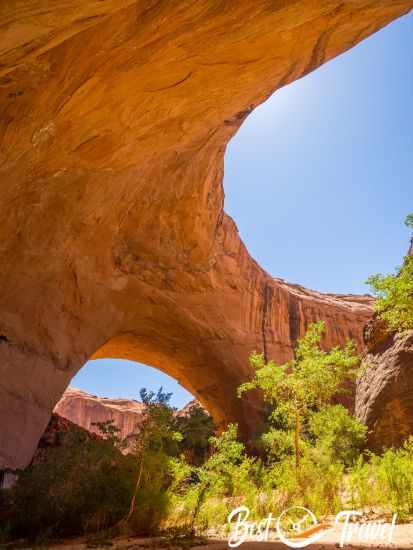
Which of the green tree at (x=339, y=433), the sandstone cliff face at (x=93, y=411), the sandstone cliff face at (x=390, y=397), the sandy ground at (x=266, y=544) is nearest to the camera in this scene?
the sandy ground at (x=266, y=544)

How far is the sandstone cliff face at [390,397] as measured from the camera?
354 inches

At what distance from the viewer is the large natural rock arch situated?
17.8ft

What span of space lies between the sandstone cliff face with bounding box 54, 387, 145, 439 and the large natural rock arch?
63.0 feet

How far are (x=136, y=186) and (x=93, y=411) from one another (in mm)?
29036

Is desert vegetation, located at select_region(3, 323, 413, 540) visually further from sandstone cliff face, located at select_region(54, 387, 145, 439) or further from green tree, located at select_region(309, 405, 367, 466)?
sandstone cliff face, located at select_region(54, 387, 145, 439)

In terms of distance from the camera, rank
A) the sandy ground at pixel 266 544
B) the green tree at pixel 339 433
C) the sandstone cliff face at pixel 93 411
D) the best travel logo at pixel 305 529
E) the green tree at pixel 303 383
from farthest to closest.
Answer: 1. the sandstone cliff face at pixel 93 411
2. the green tree at pixel 339 433
3. the green tree at pixel 303 383
4. the best travel logo at pixel 305 529
5. the sandy ground at pixel 266 544

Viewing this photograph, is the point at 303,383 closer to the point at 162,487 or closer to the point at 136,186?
the point at 162,487

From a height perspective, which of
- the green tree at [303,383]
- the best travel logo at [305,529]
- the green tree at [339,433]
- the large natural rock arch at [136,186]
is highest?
the large natural rock arch at [136,186]

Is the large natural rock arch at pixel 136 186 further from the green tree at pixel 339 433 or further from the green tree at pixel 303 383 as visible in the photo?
the green tree at pixel 339 433

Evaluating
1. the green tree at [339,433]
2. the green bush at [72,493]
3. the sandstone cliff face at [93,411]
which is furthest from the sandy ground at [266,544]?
the sandstone cliff face at [93,411]

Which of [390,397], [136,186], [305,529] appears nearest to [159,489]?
[305,529]

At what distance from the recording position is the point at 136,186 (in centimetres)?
1100

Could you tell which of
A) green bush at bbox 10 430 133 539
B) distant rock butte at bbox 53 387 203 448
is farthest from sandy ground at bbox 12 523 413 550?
distant rock butte at bbox 53 387 203 448

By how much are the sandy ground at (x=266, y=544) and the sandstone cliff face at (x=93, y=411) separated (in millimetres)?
30411
